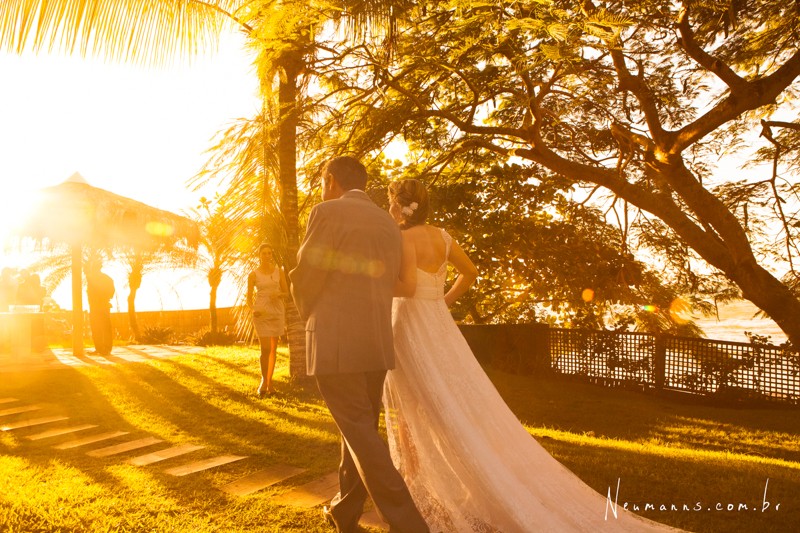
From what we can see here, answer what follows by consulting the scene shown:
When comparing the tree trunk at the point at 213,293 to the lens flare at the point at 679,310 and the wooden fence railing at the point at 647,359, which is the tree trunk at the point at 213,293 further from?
the lens flare at the point at 679,310

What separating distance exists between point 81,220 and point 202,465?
11677 mm

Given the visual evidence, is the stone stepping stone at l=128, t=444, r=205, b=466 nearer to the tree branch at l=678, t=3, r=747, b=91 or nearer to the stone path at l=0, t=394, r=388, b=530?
the stone path at l=0, t=394, r=388, b=530

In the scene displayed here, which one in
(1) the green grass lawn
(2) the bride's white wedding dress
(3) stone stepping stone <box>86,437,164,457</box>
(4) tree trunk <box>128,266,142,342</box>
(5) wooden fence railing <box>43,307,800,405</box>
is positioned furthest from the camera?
(4) tree trunk <box>128,266,142,342</box>

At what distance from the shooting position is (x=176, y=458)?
524 centimetres

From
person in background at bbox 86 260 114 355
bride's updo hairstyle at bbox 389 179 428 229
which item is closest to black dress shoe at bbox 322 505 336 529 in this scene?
bride's updo hairstyle at bbox 389 179 428 229

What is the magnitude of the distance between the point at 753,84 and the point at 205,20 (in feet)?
23.1

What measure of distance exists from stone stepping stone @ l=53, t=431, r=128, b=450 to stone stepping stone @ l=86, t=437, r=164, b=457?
32 centimetres

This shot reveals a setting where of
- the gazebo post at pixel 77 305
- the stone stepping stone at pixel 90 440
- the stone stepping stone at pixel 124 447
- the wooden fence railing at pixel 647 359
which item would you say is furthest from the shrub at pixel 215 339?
the stone stepping stone at pixel 124 447

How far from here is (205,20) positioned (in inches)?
269

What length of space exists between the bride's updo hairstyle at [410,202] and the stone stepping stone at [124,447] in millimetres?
3582

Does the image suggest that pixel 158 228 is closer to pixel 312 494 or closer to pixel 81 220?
pixel 81 220

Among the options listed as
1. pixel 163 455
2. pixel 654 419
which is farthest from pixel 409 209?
pixel 654 419

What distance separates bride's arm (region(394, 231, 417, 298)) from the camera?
368cm

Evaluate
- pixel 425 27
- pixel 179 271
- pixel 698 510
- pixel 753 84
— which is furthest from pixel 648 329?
pixel 179 271
